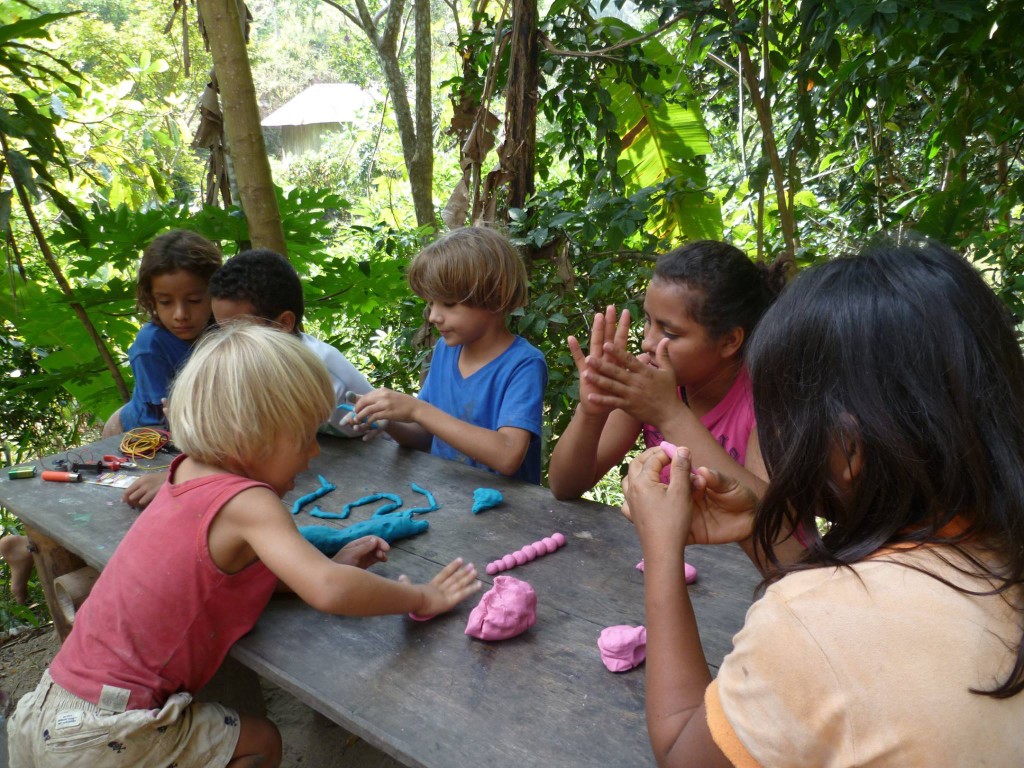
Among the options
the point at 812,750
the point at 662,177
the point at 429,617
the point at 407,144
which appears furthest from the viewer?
the point at 407,144

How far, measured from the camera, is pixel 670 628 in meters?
1.15

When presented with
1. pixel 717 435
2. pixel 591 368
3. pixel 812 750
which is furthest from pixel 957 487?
pixel 717 435

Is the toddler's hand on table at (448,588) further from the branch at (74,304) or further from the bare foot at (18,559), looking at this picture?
the branch at (74,304)

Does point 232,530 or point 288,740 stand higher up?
point 232,530

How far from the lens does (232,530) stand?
4.91 feet

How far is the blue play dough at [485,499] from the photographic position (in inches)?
77.3

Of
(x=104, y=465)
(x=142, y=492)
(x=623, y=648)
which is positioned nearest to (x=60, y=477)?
(x=104, y=465)

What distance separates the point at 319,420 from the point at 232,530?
0.89 ft

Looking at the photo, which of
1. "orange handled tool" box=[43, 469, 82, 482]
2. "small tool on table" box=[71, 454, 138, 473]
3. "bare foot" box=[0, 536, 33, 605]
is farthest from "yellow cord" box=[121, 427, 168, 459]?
"bare foot" box=[0, 536, 33, 605]

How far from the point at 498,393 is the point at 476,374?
11 centimetres

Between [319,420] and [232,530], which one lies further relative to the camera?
[319,420]

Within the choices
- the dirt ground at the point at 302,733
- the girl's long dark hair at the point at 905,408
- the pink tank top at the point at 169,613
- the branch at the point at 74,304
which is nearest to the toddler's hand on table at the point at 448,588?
the pink tank top at the point at 169,613

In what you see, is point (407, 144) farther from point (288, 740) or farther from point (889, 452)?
point (889, 452)

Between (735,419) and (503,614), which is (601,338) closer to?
(735,419)
